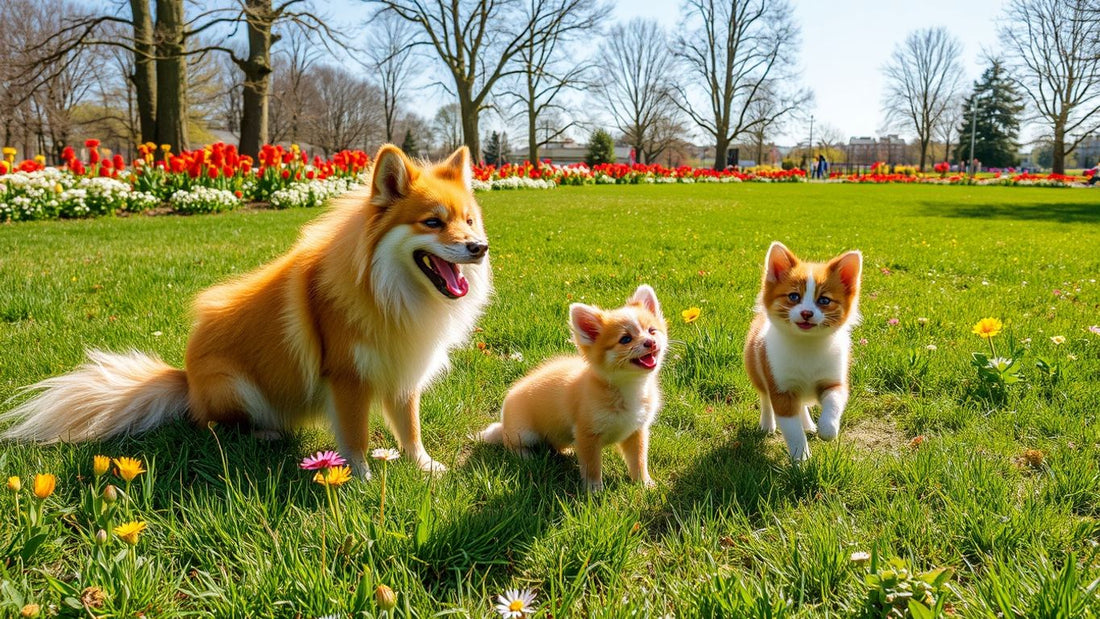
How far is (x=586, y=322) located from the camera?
255 cm

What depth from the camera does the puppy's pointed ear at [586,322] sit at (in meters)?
2.54

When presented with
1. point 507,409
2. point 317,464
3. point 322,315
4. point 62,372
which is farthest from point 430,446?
point 62,372

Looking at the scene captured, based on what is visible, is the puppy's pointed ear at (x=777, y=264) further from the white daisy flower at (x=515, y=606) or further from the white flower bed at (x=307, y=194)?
the white flower bed at (x=307, y=194)

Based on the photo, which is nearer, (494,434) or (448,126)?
(494,434)

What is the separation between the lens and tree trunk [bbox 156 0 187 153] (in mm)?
16031

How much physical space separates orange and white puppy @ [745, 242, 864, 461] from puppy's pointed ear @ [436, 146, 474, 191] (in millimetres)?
1495

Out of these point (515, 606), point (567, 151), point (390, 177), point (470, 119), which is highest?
point (567, 151)

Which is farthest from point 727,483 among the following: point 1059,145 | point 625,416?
point 1059,145

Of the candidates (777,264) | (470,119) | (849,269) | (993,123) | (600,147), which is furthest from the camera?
(993,123)

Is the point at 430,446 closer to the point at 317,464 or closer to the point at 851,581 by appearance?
the point at 317,464

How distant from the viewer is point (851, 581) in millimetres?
1809

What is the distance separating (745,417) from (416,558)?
6.50 ft

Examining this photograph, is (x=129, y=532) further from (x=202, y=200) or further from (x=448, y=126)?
(x=448, y=126)

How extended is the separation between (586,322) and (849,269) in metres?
1.25
